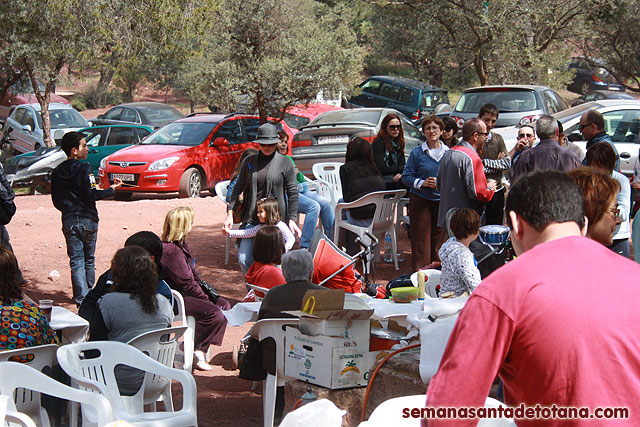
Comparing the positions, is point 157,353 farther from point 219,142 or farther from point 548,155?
point 219,142

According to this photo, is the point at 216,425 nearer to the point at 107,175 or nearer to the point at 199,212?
the point at 199,212

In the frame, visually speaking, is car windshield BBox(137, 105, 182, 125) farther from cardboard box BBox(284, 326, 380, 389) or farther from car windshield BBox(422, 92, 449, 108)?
cardboard box BBox(284, 326, 380, 389)

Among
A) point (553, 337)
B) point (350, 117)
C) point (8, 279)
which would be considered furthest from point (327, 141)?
point (553, 337)

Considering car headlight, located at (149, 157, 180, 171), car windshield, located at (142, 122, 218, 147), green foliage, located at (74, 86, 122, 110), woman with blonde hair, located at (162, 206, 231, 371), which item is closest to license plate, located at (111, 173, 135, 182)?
car headlight, located at (149, 157, 180, 171)

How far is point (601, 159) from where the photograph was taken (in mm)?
5781

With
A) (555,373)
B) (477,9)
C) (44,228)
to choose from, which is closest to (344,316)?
(555,373)

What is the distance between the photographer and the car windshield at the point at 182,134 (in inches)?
610

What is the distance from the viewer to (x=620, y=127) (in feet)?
42.2

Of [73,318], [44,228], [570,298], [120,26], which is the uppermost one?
[120,26]

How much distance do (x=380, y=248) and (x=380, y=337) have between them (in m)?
5.46

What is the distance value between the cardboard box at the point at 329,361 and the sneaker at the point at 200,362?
173 centimetres

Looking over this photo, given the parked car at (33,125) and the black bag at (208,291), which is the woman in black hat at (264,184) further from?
the parked car at (33,125)

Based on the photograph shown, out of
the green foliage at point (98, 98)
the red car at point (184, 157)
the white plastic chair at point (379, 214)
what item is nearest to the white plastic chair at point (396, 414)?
the white plastic chair at point (379, 214)

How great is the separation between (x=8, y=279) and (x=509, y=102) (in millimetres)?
11362
